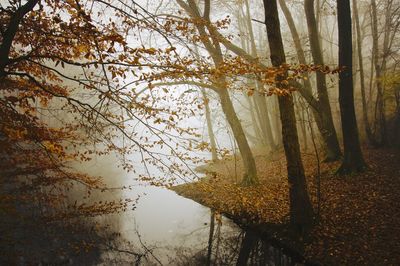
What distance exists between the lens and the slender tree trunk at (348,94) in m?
11.0

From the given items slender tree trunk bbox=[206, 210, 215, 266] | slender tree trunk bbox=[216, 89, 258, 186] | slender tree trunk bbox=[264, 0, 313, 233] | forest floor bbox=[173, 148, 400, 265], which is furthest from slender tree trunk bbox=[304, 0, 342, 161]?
slender tree trunk bbox=[264, 0, 313, 233]

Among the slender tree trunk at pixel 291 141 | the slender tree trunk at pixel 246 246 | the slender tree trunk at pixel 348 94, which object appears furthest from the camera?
the slender tree trunk at pixel 348 94

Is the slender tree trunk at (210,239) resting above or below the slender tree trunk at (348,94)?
below

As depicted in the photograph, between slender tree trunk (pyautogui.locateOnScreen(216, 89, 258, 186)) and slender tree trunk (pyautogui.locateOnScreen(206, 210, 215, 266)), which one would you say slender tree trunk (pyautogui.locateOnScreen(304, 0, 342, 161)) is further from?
slender tree trunk (pyautogui.locateOnScreen(206, 210, 215, 266))

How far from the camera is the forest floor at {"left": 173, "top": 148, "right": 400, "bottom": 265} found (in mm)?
7008

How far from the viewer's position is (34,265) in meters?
9.40

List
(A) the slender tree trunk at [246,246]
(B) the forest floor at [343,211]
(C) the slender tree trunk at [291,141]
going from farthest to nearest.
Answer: (A) the slender tree trunk at [246,246]
(C) the slender tree trunk at [291,141]
(B) the forest floor at [343,211]

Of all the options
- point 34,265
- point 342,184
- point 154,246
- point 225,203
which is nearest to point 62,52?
point 34,265

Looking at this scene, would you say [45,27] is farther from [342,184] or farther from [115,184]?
[115,184]

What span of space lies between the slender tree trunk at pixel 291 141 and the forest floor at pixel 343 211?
51 cm

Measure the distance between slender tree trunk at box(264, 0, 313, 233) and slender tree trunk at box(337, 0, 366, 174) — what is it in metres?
4.12

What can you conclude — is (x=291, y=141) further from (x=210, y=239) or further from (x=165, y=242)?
(x=165, y=242)

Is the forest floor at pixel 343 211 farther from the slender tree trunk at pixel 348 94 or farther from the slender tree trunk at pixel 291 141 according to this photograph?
the slender tree trunk at pixel 348 94

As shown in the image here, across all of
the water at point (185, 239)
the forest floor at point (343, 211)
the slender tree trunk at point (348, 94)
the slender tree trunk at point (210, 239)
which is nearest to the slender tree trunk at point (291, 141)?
the forest floor at point (343, 211)
